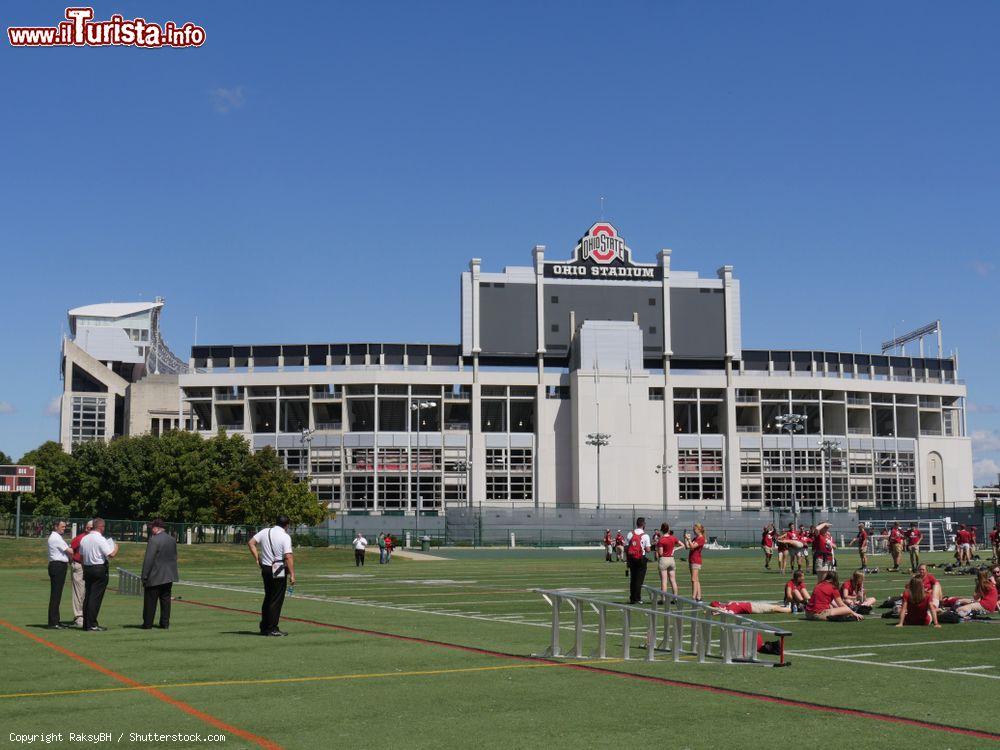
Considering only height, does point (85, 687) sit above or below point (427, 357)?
below

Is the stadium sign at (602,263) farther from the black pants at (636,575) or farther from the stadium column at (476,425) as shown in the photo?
the black pants at (636,575)

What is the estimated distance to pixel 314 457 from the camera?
110625mm

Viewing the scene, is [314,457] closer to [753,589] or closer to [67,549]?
[753,589]

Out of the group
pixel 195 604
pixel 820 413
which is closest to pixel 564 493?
pixel 820 413

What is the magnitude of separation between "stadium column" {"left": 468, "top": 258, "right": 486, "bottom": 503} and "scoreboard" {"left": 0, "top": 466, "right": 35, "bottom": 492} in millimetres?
47393

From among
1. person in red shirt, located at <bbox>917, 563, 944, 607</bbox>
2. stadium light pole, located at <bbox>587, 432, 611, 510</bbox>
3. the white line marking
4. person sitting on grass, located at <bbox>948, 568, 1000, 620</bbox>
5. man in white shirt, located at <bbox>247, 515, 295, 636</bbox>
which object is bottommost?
the white line marking

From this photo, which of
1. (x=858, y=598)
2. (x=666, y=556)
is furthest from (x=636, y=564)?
(x=858, y=598)

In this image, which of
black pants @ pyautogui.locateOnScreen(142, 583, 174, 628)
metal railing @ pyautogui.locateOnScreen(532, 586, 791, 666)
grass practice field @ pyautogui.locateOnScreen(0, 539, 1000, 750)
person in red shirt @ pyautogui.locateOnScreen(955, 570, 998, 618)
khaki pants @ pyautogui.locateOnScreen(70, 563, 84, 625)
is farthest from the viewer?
person in red shirt @ pyautogui.locateOnScreen(955, 570, 998, 618)

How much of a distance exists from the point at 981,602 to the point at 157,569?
14935 mm

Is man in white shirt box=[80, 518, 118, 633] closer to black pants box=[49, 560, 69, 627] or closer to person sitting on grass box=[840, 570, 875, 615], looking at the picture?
black pants box=[49, 560, 69, 627]

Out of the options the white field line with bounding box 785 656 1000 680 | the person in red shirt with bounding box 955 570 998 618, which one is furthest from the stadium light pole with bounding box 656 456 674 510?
the white field line with bounding box 785 656 1000 680

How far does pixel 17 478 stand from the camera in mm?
69312

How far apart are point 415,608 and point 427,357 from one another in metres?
88.5

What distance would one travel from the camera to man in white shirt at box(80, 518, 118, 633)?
18031mm
